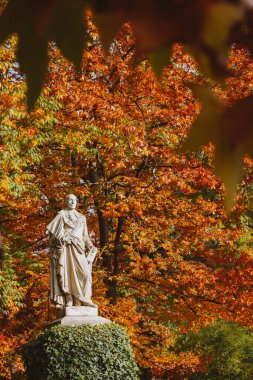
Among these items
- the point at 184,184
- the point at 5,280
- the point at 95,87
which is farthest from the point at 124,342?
the point at 95,87

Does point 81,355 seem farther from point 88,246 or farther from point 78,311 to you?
point 88,246

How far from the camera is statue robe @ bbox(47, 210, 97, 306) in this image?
1085 centimetres

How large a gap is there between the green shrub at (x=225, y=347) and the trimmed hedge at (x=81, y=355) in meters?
8.56

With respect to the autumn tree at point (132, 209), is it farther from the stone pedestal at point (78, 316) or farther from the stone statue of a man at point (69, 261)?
the stone pedestal at point (78, 316)

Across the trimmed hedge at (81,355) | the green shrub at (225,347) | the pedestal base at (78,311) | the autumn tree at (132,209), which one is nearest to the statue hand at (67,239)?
the pedestal base at (78,311)

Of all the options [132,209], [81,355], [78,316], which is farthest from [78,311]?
[132,209]

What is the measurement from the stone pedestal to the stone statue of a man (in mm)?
132

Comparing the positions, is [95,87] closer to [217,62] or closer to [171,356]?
[171,356]

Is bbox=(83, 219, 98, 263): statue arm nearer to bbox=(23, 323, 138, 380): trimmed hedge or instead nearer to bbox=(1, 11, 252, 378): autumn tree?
bbox=(23, 323, 138, 380): trimmed hedge

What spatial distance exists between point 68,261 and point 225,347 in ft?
30.1

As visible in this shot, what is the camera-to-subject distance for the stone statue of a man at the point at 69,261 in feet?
35.6

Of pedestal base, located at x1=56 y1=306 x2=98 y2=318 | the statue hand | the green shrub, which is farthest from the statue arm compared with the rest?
the green shrub

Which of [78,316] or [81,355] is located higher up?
[78,316]

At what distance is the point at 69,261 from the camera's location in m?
11.0
